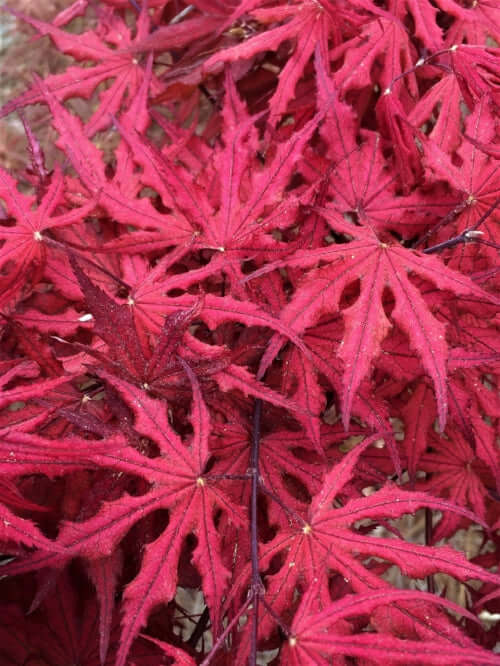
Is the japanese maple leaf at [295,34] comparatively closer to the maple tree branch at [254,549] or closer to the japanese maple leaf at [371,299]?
the japanese maple leaf at [371,299]

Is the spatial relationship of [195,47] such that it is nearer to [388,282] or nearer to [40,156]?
[40,156]

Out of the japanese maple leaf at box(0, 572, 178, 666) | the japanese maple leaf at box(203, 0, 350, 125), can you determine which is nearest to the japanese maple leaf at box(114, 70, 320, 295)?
the japanese maple leaf at box(203, 0, 350, 125)

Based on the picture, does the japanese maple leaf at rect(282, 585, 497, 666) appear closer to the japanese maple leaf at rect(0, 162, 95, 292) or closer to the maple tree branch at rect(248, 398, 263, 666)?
the maple tree branch at rect(248, 398, 263, 666)

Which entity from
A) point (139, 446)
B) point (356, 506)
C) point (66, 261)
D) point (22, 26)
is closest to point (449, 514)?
point (356, 506)

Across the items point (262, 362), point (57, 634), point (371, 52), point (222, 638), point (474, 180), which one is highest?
point (371, 52)

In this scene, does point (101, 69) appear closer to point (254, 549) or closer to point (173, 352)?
point (173, 352)

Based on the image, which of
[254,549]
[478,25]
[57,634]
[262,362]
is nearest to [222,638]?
[254,549]

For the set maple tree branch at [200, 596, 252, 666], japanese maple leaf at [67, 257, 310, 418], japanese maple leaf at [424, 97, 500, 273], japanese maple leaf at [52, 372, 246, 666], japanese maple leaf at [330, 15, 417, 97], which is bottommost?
maple tree branch at [200, 596, 252, 666]

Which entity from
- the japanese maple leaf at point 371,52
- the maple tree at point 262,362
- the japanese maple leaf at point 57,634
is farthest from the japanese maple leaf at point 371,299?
the japanese maple leaf at point 57,634
